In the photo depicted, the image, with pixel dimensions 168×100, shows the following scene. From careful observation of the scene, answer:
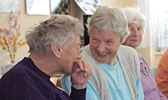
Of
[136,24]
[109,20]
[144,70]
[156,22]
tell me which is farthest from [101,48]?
[156,22]

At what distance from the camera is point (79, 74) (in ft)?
4.54

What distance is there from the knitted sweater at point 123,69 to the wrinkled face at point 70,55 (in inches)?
12.0

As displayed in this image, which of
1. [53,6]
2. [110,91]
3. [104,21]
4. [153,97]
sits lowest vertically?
[153,97]

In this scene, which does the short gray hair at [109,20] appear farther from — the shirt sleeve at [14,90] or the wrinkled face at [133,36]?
the shirt sleeve at [14,90]

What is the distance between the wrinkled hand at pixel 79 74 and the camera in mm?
1370

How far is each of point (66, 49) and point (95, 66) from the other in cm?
42

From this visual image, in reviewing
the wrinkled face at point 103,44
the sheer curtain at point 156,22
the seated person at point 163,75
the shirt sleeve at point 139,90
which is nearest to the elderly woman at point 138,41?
the shirt sleeve at point 139,90

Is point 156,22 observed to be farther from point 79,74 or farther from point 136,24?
point 79,74

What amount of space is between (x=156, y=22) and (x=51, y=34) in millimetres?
2735

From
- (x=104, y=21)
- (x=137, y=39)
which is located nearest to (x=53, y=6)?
(x=137, y=39)

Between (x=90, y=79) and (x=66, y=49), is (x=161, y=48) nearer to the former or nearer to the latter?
(x=90, y=79)

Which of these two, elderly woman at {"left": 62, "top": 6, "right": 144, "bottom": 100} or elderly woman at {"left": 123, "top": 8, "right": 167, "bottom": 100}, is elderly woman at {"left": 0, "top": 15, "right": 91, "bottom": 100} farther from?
elderly woman at {"left": 123, "top": 8, "right": 167, "bottom": 100}

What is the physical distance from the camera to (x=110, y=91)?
161 centimetres

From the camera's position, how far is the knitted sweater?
1.55 m
